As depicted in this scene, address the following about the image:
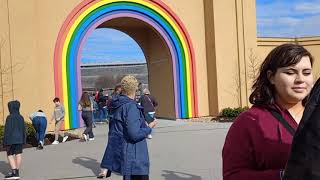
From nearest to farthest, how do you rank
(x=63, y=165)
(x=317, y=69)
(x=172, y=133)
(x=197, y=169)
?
(x=197, y=169), (x=63, y=165), (x=172, y=133), (x=317, y=69)

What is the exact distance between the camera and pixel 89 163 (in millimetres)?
10141

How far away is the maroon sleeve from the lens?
2.09m

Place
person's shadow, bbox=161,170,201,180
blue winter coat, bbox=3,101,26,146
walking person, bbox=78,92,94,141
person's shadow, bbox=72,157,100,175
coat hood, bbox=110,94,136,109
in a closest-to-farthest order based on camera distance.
A: coat hood, bbox=110,94,136,109, person's shadow, bbox=161,170,201,180, blue winter coat, bbox=3,101,26,146, person's shadow, bbox=72,157,100,175, walking person, bbox=78,92,94,141

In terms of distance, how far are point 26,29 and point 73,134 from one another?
4.11 m

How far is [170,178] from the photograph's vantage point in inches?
317

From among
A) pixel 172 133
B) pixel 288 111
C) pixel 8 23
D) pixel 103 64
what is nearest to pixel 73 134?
pixel 172 133

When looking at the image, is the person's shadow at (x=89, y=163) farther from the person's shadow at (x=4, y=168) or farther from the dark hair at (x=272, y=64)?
the dark hair at (x=272, y=64)

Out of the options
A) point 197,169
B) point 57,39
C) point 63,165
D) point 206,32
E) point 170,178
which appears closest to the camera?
point 170,178

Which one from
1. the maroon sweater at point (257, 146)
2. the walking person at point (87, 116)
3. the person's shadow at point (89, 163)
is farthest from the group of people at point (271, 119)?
the walking person at point (87, 116)

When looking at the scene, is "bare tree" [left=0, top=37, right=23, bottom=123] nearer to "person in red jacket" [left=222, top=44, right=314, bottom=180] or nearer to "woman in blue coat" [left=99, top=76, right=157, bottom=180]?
"woman in blue coat" [left=99, top=76, right=157, bottom=180]

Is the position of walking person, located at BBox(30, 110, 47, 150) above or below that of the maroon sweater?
below

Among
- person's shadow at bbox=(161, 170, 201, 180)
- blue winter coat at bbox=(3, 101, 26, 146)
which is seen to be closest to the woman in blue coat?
person's shadow at bbox=(161, 170, 201, 180)

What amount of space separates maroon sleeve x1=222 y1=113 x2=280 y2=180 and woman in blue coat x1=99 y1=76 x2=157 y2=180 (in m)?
3.39

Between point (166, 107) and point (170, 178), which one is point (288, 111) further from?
point (166, 107)
